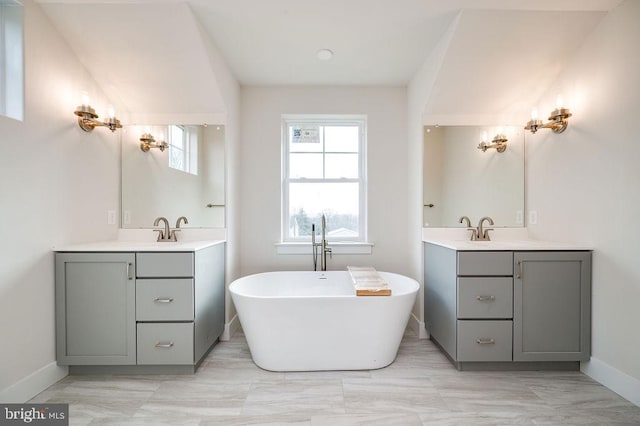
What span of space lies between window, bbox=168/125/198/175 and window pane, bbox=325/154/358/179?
1234mm

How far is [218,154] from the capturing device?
2.65 meters

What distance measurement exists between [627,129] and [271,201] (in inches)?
101

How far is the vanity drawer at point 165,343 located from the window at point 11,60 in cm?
143

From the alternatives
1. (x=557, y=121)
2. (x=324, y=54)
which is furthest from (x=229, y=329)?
(x=557, y=121)

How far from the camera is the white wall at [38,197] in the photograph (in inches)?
65.7

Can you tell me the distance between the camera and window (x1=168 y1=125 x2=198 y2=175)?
8.71ft

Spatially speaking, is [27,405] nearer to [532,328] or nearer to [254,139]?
[254,139]

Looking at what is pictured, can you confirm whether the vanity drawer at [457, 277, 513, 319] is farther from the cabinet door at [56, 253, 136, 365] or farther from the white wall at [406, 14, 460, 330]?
the cabinet door at [56, 253, 136, 365]

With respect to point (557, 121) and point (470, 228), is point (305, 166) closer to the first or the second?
point (470, 228)

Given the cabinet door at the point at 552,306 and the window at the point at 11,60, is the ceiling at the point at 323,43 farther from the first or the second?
the cabinet door at the point at 552,306

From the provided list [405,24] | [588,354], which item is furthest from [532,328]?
[405,24]

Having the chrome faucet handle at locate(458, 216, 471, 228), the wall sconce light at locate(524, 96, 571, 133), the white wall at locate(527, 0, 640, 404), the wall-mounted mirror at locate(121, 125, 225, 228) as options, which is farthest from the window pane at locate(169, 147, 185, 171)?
the white wall at locate(527, 0, 640, 404)

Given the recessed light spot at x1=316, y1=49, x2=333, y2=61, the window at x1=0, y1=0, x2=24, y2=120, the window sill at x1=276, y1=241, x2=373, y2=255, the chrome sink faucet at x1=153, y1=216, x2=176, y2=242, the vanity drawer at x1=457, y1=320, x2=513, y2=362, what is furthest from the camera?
the window sill at x1=276, y1=241, x2=373, y2=255

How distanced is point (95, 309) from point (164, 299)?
1.38 ft
